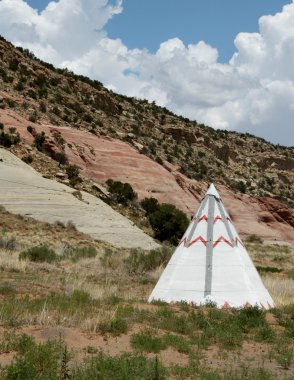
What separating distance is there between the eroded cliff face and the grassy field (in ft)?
79.5

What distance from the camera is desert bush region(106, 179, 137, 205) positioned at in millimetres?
37066

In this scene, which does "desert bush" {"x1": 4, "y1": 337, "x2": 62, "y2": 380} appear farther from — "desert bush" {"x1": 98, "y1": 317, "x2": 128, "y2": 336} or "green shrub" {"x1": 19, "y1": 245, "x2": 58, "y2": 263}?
"green shrub" {"x1": 19, "y1": 245, "x2": 58, "y2": 263}

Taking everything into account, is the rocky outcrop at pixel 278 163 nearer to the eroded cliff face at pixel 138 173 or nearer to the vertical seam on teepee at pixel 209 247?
the eroded cliff face at pixel 138 173

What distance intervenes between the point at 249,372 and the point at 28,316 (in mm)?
3709

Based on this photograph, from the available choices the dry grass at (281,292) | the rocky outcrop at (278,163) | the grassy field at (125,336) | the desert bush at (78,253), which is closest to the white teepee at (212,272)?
the grassy field at (125,336)

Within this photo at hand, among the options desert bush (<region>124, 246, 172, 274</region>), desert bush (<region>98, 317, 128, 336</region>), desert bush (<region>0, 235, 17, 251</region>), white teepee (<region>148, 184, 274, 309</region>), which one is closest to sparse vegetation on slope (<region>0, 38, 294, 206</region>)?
desert bush (<region>0, 235, 17, 251</region>)

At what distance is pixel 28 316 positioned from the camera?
8344 mm

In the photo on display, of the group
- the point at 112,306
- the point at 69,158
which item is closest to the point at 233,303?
the point at 112,306

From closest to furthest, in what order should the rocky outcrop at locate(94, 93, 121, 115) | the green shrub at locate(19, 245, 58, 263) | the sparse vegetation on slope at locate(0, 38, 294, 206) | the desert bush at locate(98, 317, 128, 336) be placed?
the desert bush at locate(98, 317, 128, 336) → the green shrub at locate(19, 245, 58, 263) → the sparse vegetation on slope at locate(0, 38, 294, 206) → the rocky outcrop at locate(94, 93, 121, 115)

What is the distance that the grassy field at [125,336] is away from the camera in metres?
6.04

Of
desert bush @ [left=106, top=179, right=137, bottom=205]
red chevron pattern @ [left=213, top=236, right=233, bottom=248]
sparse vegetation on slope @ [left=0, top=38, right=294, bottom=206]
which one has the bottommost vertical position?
red chevron pattern @ [left=213, top=236, right=233, bottom=248]

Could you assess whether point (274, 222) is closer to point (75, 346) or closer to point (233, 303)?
point (233, 303)

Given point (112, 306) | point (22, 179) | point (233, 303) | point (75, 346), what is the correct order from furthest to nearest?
point (22, 179) < point (233, 303) < point (112, 306) < point (75, 346)

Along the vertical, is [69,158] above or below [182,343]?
above
